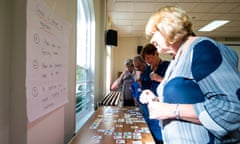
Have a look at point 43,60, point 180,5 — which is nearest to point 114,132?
point 43,60

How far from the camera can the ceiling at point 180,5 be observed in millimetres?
4973

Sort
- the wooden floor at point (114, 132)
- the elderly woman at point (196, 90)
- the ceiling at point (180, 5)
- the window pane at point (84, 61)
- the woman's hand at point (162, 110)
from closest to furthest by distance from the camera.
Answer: the elderly woman at point (196, 90)
the woman's hand at point (162, 110)
the wooden floor at point (114, 132)
the window pane at point (84, 61)
the ceiling at point (180, 5)

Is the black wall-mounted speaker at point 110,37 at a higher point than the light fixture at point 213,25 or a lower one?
lower

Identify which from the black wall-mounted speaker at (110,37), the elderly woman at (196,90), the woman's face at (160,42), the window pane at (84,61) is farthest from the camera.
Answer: the black wall-mounted speaker at (110,37)

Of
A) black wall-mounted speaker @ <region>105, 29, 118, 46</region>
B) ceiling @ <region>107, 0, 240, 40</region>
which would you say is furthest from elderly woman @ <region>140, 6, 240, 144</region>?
ceiling @ <region>107, 0, 240, 40</region>

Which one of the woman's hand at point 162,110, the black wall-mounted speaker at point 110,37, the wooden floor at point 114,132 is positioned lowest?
the wooden floor at point 114,132

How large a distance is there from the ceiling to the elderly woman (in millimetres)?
4100

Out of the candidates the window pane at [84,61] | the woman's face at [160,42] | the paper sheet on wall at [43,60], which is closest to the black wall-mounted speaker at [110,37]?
the window pane at [84,61]

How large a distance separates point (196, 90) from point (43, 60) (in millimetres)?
776

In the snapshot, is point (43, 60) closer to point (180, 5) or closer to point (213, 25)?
point (180, 5)

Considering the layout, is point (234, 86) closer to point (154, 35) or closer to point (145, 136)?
point (154, 35)

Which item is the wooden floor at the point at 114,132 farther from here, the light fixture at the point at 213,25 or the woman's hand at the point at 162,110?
the light fixture at the point at 213,25

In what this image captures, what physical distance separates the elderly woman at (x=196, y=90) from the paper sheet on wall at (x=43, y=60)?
56cm

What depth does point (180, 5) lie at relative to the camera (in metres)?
Answer: 5.14
